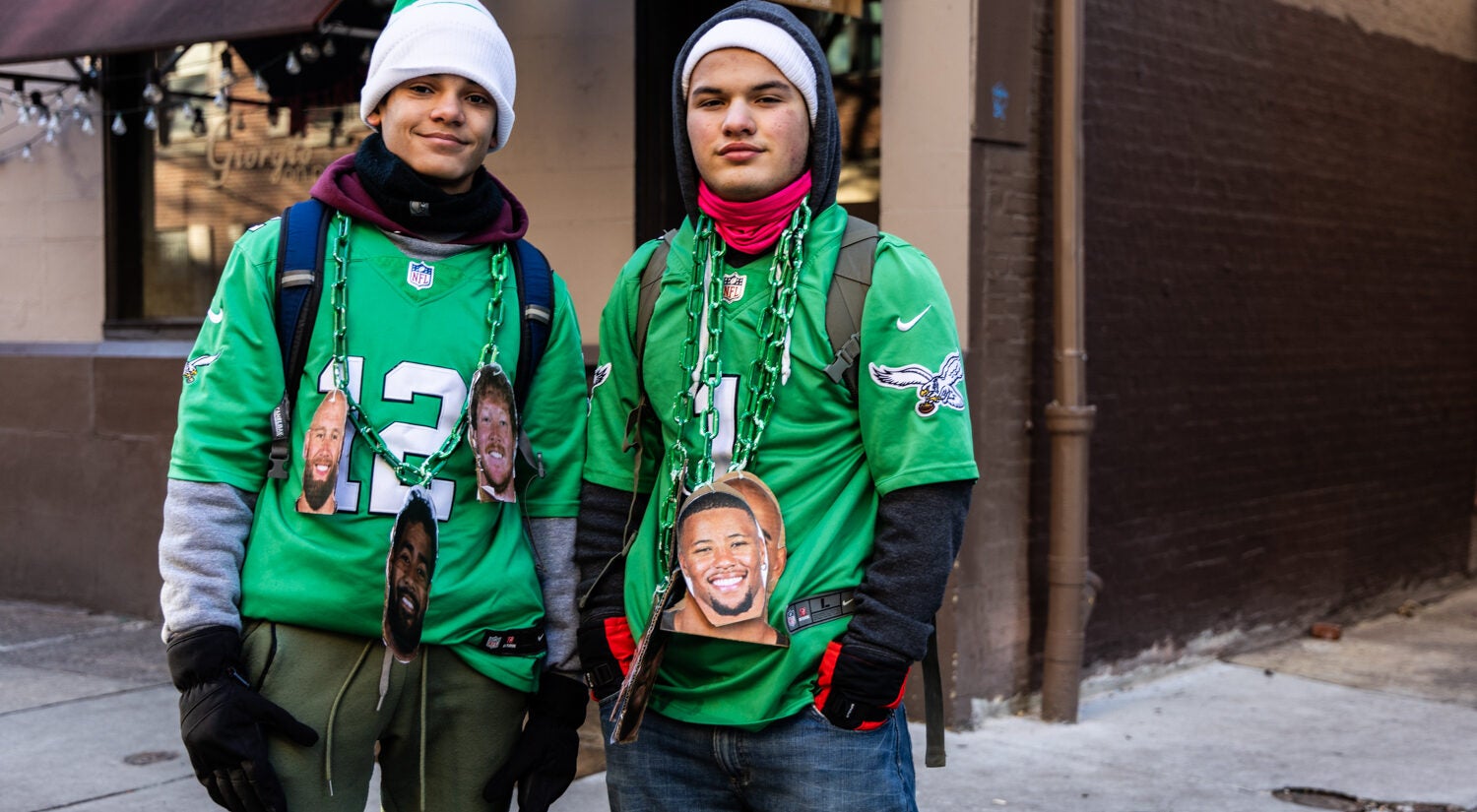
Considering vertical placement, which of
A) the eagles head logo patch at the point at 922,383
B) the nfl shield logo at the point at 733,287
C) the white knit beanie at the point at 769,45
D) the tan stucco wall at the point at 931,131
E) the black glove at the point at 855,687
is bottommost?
the black glove at the point at 855,687

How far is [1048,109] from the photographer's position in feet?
21.1

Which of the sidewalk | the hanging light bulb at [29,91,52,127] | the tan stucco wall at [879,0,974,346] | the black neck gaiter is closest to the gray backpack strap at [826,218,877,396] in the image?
the black neck gaiter

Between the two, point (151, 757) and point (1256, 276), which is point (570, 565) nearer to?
point (151, 757)

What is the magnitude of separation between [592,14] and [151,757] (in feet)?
11.4

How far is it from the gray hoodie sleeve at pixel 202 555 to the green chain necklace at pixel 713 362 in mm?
734

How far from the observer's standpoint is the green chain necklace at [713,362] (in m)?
2.70

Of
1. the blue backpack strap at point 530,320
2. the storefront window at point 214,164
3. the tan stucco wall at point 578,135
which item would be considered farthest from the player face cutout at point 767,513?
the storefront window at point 214,164

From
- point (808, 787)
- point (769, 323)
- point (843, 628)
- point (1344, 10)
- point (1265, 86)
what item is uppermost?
point (1344, 10)

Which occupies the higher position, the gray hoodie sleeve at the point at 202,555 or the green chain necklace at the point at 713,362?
the green chain necklace at the point at 713,362

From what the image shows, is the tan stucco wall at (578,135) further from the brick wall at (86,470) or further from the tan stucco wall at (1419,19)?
the tan stucco wall at (1419,19)

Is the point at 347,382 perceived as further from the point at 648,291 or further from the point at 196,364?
the point at 648,291

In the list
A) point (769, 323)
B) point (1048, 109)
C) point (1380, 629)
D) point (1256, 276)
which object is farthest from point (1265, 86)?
point (769, 323)

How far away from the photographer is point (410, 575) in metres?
2.73

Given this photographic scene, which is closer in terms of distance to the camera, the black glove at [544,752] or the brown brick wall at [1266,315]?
the black glove at [544,752]
